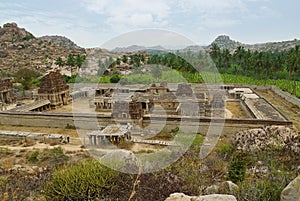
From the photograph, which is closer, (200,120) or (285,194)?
(285,194)

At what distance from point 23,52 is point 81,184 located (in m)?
104

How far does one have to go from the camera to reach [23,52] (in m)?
96.3

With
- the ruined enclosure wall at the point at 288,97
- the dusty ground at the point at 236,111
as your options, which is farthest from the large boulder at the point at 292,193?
the ruined enclosure wall at the point at 288,97

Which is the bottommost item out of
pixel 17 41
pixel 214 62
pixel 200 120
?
pixel 200 120

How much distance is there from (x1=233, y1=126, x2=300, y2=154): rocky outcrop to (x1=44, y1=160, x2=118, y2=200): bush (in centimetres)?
1008

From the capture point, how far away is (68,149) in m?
18.5

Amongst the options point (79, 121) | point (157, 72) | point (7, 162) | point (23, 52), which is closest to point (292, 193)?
point (7, 162)

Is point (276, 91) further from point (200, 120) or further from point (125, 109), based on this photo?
point (125, 109)

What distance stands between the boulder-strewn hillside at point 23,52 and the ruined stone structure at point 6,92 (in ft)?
113

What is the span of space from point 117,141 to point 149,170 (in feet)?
34.3

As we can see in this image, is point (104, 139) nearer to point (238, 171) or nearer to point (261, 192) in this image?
point (238, 171)

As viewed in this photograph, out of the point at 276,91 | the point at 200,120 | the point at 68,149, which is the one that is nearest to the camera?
the point at 68,149

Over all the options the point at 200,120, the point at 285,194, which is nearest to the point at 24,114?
the point at 200,120

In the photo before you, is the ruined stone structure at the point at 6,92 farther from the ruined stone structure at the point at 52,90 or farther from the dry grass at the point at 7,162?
the dry grass at the point at 7,162
